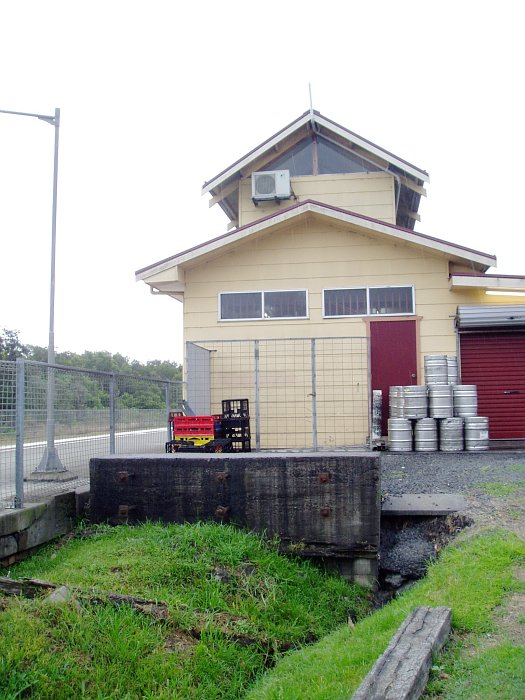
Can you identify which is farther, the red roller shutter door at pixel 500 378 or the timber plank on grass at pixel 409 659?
the red roller shutter door at pixel 500 378

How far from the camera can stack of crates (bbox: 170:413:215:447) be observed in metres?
9.24

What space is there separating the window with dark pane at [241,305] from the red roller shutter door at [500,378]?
4.08m

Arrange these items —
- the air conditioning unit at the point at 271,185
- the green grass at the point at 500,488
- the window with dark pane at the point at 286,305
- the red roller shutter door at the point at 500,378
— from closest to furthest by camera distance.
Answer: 1. the green grass at the point at 500,488
2. the red roller shutter door at the point at 500,378
3. the window with dark pane at the point at 286,305
4. the air conditioning unit at the point at 271,185

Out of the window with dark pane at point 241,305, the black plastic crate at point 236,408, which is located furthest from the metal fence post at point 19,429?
the window with dark pane at point 241,305

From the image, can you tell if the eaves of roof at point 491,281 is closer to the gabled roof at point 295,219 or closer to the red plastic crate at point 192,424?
the gabled roof at point 295,219

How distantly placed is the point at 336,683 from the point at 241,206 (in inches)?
519

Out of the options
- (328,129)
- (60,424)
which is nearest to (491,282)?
(328,129)

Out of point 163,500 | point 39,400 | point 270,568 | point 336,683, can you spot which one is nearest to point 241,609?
point 270,568

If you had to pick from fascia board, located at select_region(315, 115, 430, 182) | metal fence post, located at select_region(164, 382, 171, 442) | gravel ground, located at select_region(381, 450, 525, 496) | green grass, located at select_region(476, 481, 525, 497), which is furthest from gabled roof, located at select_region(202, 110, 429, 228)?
green grass, located at select_region(476, 481, 525, 497)

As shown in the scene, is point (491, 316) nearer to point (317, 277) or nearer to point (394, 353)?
point (394, 353)

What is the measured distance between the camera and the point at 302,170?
1611 centimetres

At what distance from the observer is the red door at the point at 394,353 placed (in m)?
12.9

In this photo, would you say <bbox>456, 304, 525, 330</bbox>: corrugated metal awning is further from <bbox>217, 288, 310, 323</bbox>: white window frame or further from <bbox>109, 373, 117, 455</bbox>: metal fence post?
<bbox>109, 373, 117, 455</bbox>: metal fence post

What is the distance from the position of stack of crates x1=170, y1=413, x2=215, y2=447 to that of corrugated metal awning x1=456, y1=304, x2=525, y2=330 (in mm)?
5727
